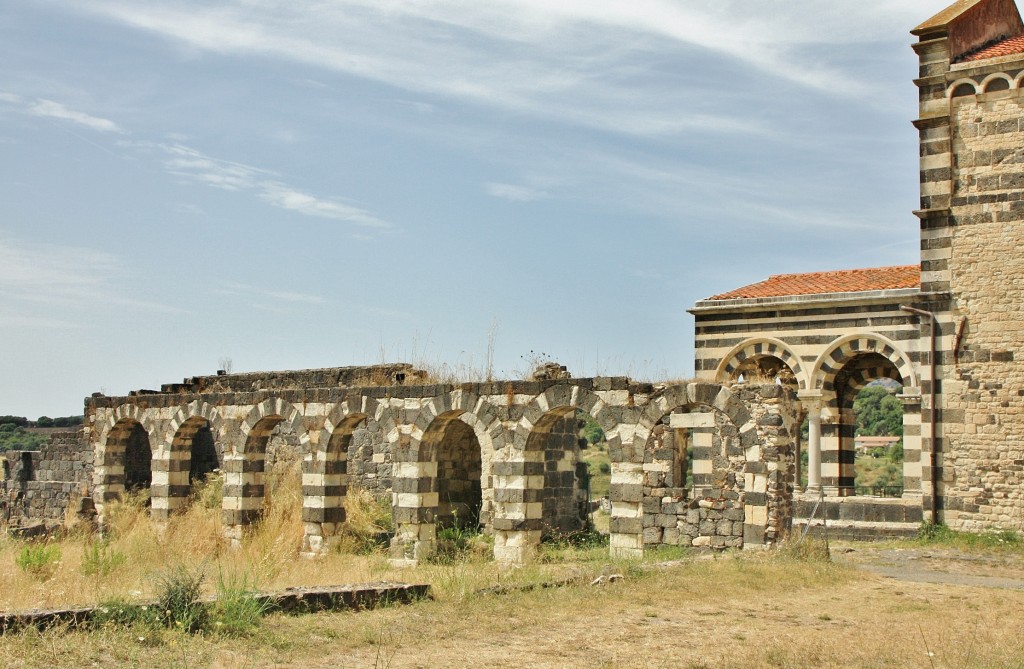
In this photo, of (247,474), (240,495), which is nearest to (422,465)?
(247,474)

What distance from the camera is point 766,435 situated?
15.1 m

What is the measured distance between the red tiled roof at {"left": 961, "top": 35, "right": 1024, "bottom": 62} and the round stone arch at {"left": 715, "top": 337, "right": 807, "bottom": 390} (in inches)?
276

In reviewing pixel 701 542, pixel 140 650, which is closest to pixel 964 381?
pixel 701 542

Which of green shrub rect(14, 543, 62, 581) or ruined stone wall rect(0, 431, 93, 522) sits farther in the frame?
ruined stone wall rect(0, 431, 93, 522)

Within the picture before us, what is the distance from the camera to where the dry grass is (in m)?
8.58

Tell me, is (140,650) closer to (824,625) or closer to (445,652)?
(445,652)

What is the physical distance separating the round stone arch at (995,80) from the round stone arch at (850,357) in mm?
5456

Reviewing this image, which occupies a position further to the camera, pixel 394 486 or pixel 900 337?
pixel 900 337

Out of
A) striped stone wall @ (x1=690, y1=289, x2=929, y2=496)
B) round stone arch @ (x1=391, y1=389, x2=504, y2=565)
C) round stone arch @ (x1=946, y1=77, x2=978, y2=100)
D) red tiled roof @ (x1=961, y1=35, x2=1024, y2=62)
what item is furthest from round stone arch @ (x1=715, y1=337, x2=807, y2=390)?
round stone arch @ (x1=391, y1=389, x2=504, y2=565)

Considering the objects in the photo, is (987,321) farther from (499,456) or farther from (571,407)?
(499,456)

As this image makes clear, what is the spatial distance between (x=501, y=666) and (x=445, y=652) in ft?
2.40

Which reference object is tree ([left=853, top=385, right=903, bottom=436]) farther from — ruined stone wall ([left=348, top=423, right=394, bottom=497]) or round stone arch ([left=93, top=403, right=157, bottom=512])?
round stone arch ([left=93, top=403, right=157, bottom=512])

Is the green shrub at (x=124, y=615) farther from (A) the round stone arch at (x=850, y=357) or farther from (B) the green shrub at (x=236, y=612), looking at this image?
(A) the round stone arch at (x=850, y=357)

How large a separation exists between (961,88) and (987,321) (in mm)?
4257
